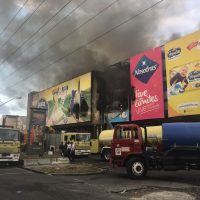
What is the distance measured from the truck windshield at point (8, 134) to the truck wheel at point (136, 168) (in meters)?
8.90

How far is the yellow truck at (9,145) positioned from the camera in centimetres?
2234

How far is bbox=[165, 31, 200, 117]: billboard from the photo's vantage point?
36781mm

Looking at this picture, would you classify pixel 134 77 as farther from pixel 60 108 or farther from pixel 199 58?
pixel 60 108

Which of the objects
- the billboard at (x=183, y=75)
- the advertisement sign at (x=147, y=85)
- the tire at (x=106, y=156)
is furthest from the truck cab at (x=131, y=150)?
the advertisement sign at (x=147, y=85)

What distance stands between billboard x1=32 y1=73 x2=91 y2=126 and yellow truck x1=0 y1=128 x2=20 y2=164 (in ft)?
106

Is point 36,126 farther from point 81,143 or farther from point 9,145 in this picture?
point 9,145

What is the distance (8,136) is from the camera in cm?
2277

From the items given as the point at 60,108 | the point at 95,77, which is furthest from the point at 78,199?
the point at 60,108

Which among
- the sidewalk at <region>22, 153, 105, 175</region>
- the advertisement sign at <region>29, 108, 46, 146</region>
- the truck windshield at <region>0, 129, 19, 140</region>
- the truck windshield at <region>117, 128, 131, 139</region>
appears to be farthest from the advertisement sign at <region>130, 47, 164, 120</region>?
the truck windshield at <region>117, 128, 131, 139</region>

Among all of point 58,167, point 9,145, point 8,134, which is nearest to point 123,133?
point 58,167

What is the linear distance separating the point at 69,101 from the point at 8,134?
39222mm

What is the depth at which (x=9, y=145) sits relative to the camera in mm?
22609

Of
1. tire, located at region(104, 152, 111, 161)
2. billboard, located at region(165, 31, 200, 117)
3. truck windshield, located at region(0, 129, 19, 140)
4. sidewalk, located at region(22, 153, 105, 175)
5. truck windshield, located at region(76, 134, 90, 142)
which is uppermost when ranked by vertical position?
billboard, located at region(165, 31, 200, 117)

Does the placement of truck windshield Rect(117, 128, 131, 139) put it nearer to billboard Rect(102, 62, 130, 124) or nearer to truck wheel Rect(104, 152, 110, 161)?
truck wheel Rect(104, 152, 110, 161)
